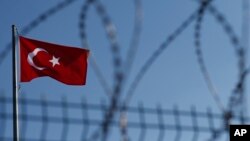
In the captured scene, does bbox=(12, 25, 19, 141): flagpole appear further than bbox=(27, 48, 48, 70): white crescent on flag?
No

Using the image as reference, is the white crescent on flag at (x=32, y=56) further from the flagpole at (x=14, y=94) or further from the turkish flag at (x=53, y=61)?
the flagpole at (x=14, y=94)

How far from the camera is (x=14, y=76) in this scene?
13.3 meters

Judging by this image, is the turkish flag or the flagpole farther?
the turkish flag

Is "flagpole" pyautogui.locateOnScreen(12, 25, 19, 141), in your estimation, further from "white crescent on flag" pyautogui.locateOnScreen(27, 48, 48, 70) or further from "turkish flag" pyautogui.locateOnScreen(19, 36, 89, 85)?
"white crescent on flag" pyautogui.locateOnScreen(27, 48, 48, 70)

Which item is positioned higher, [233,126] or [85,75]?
[85,75]

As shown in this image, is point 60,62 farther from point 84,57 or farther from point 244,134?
point 244,134

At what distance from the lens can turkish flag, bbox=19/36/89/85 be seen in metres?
13.8

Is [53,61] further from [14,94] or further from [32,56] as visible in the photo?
[14,94]

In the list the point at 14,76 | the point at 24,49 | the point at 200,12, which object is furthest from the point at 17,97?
the point at 200,12

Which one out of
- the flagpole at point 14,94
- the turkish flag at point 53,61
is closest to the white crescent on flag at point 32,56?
the turkish flag at point 53,61

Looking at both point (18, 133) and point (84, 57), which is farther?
point (84, 57)

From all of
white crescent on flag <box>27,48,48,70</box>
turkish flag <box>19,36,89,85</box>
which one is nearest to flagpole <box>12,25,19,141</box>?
turkish flag <box>19,36,89,85</box>

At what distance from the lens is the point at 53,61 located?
46.2ft

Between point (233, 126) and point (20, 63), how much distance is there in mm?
4553
